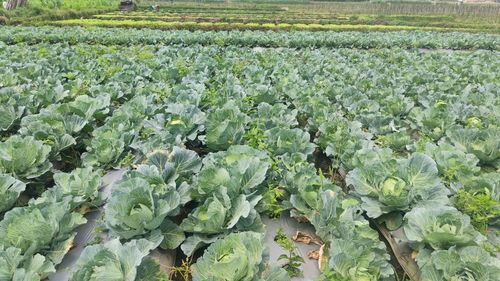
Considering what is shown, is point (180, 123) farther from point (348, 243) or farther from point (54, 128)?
point (348, 243)

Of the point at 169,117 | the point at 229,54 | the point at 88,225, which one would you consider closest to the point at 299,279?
the point at 88,225

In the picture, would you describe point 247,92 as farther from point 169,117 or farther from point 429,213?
point 429,213

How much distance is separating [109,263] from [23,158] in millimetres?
1771

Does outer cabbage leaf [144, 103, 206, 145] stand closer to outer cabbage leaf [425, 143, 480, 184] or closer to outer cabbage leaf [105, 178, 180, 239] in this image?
outer cabbage leaf [105, 178, 180, 239]

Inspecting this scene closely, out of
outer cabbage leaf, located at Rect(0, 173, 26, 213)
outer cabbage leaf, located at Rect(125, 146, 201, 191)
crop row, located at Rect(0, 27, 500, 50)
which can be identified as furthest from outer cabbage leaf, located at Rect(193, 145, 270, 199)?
crop row, located at Rect(0, 27, 500, 50)

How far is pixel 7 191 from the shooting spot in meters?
2.44

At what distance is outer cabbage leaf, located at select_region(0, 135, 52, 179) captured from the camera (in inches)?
111

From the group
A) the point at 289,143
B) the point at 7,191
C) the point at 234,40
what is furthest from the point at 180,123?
the point at 234,40

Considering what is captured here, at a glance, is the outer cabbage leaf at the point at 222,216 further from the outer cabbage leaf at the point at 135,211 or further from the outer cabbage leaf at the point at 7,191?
the outer cabbage leaf at the point at 7,191

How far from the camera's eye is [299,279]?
203cm

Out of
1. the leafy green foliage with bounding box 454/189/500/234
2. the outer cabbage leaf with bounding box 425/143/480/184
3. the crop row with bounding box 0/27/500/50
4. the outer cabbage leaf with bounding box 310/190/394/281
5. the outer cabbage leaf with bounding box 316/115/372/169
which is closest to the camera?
the outer cabbage leaf with bounding box 310/190/394/281

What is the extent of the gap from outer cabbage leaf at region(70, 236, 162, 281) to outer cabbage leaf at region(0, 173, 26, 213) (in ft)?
3.51

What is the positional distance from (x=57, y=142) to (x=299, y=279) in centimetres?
276

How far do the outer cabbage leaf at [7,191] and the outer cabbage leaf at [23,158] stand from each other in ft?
1.23
